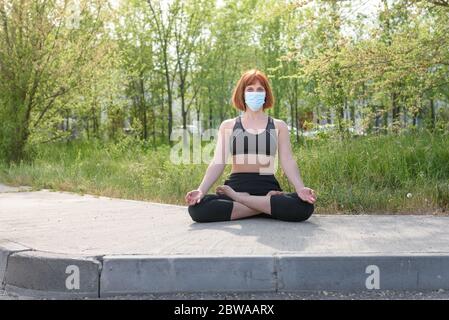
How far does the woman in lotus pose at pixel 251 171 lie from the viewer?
5.10 m

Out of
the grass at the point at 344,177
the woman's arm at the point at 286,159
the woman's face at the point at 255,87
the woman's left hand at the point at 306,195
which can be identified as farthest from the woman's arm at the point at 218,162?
the grass at the point at 344,177

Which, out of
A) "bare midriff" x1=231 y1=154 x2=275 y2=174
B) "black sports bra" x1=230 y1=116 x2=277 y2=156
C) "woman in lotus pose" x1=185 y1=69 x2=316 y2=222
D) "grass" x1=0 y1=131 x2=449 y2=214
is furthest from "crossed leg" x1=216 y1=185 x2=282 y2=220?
"grass" x1=0 y1=131 x2=449 y2=214

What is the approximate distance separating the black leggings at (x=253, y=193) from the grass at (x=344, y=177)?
1.05m

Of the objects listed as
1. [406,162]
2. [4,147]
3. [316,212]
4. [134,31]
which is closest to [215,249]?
[316,212]

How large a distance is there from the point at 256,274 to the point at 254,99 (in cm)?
214

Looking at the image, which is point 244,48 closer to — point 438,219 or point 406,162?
point 406,162

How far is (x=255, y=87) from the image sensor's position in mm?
5367

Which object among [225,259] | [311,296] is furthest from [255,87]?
[311,296]

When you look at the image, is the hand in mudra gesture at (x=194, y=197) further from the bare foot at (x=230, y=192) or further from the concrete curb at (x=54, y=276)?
the concrete curb at (x=54, y=276)

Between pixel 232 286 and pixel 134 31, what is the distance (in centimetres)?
2496

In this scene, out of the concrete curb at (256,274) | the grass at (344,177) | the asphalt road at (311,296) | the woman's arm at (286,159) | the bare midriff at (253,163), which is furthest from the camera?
the grass at (344,177)

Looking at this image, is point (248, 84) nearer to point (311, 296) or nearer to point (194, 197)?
point (194, 197)

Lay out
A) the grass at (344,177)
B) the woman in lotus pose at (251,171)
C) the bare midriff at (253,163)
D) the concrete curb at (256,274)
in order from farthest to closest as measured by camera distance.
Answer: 1. the grass at (344,177)
2. the bare midriff at (253,163)
3. the woman in lotus pose at (251,171)
4. the concrete curb at (256,274)

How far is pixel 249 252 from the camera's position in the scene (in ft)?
12.7
